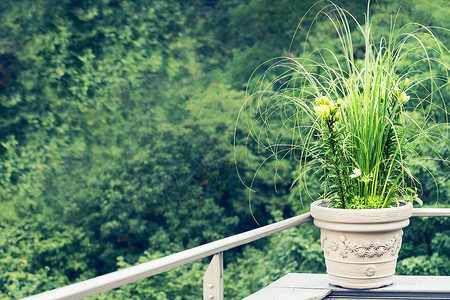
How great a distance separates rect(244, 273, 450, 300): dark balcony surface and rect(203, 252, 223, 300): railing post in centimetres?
37

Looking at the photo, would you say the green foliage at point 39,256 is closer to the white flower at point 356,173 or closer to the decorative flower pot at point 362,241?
the decorative flower pot at point 362,241

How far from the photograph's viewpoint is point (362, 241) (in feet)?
6.23

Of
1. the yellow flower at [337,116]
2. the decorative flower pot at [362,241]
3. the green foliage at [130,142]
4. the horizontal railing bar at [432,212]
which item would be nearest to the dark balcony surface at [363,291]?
the decorative flower pot at [362,241]

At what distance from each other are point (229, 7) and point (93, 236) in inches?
193

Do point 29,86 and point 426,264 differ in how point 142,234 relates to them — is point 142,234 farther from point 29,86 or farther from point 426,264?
point 426,264

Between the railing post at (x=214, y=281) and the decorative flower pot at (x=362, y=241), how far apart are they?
21.9 inches

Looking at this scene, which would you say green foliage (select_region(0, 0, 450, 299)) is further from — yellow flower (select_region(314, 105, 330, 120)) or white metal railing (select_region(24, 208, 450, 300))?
white metal railing (select_region(24, 208, 450, 300))

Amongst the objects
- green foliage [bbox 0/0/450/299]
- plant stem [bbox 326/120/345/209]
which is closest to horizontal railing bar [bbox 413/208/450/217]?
plant stem [bbox 326/120/345/209]

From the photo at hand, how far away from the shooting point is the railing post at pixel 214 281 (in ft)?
4.99

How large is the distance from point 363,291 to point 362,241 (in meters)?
0.20

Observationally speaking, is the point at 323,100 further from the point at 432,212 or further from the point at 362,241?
the point at 432,212

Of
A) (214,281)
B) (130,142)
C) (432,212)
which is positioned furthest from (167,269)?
(130,142)

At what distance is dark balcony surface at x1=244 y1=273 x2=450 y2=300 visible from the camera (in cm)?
193

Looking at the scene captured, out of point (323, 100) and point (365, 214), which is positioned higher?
point (323, 100)
